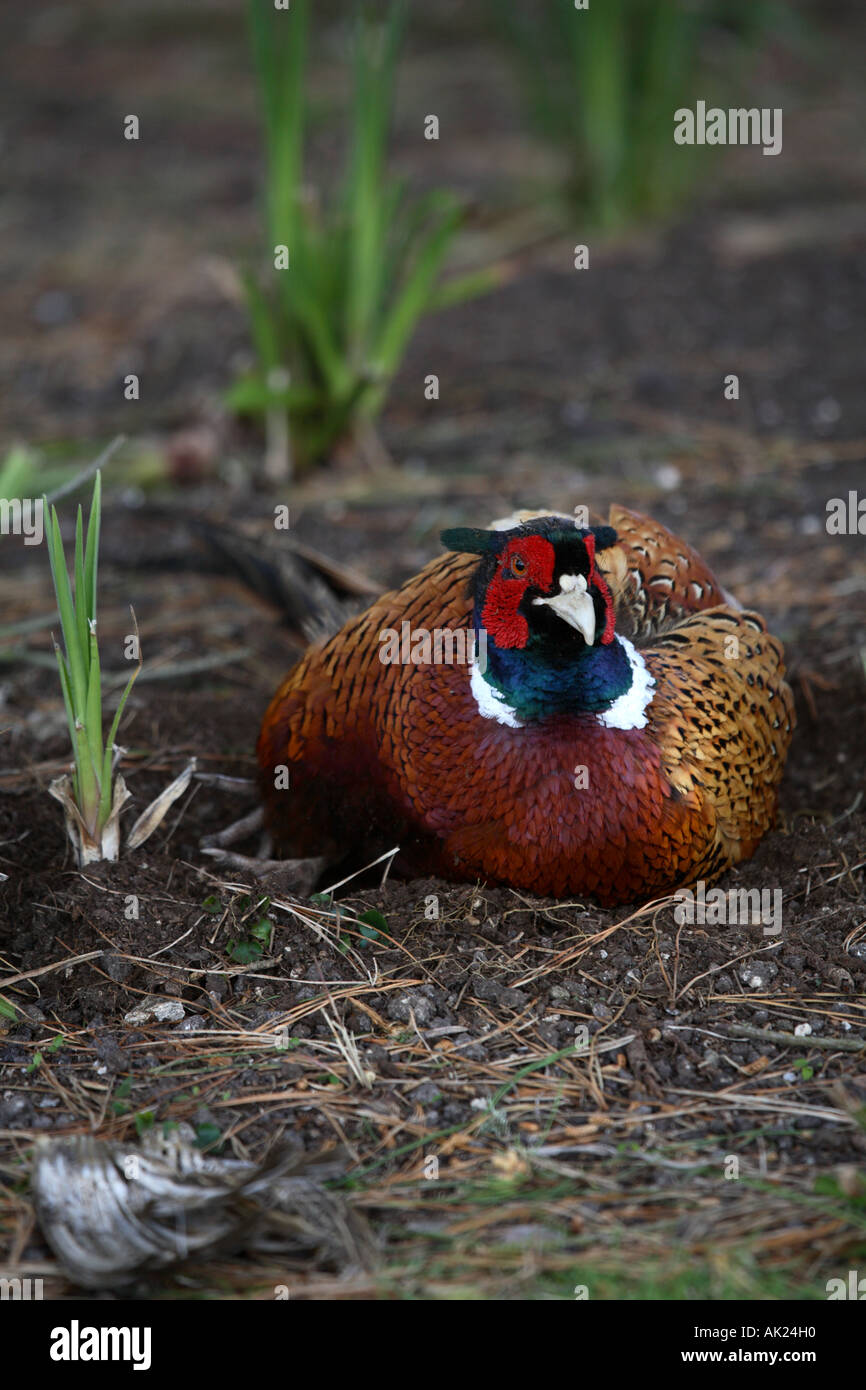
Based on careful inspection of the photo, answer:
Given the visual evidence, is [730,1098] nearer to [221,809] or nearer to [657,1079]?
[657,1079]

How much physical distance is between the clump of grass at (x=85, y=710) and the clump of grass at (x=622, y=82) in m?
4.34

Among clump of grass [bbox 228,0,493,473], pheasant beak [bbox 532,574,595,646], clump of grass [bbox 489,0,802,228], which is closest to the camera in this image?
pheasant beak [bbox 532,574,595,646]

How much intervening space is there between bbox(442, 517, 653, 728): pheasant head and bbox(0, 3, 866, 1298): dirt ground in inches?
14.2

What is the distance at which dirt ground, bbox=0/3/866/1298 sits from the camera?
191 cm

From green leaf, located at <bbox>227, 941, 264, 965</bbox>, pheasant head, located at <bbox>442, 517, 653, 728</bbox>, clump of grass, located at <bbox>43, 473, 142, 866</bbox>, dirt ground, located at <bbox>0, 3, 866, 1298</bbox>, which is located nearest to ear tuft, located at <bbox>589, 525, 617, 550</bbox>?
pheasant head, located at <bbox>442, 517, 653, 728</bbox>

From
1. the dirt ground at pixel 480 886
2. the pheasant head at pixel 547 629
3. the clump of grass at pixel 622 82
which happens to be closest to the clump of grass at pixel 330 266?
the dirt ground at pixel 480 886

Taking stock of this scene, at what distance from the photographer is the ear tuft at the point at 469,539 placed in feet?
8.11

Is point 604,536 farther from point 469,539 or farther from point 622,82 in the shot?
point 622,82

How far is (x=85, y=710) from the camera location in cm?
250

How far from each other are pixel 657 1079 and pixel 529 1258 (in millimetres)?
452

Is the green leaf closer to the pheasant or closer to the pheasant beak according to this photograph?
the pheasant

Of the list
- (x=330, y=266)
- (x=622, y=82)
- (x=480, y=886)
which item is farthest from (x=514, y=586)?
(x=622, y=82)

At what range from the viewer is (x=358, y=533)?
4457mm

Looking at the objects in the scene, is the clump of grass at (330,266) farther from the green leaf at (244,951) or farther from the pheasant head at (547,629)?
the green leaf at (244,951)
